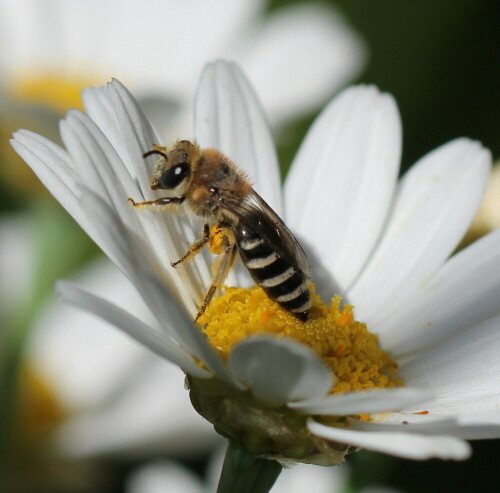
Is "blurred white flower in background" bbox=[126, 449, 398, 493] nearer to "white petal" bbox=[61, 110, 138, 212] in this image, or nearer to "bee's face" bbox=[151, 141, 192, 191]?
"bee's face" bbox=[151, 141, 192, 191]

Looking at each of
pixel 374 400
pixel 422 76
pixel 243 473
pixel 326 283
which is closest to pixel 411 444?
pixel 374 400

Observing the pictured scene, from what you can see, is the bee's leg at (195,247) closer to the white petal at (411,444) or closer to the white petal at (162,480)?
the white petal at (411,444)

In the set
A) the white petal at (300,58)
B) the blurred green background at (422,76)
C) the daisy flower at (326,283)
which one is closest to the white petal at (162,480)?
the blurred green background at (422,76)

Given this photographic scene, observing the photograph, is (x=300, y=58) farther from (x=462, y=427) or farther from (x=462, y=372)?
(x=462, y=427)

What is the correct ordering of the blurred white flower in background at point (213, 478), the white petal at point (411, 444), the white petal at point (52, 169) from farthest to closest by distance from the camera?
the blurred white flower in background at point (213, 478), the white petal at point (52, 169), the white petal at point (411, 444)

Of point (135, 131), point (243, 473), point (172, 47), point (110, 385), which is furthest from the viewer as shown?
point (172, 47)

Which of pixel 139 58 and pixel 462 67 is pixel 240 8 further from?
pixel 462 67

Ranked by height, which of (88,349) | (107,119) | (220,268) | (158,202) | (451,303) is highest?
(107,119)

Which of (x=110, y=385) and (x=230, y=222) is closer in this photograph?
(x=230, y=222)
